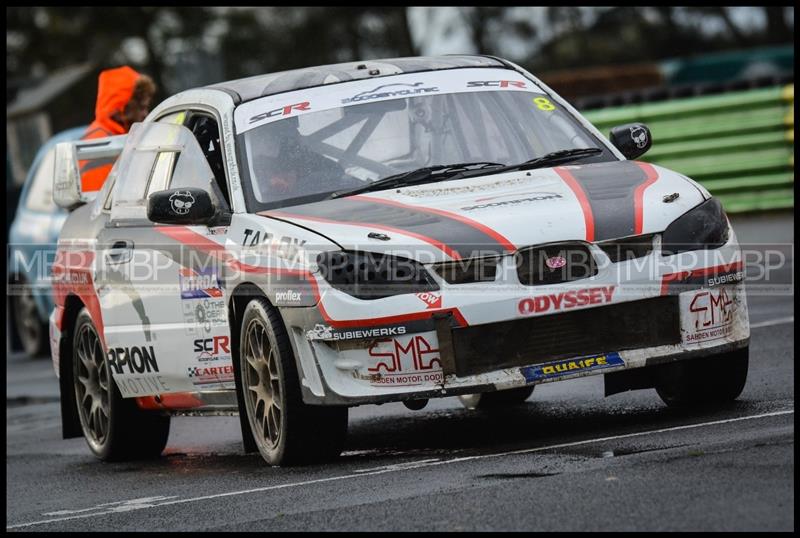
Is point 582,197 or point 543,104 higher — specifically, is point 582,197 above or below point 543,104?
below

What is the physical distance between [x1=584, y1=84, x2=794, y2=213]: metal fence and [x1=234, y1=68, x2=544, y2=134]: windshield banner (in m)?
11.3

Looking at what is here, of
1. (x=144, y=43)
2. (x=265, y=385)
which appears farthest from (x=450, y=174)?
(x=144, y=43)

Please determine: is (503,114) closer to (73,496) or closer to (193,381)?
(193,381)

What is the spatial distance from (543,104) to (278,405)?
2251mm

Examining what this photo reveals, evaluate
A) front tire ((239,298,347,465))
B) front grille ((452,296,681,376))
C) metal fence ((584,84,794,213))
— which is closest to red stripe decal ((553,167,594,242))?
front grille ((452,296,681,376))

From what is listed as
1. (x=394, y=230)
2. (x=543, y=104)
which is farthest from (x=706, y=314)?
(x=543, y=104)

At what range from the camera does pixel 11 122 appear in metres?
42.2

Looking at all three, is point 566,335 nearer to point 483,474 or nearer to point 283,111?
point 483,474

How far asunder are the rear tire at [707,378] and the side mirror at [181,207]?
7.19 feet

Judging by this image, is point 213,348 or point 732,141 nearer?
point 213,348

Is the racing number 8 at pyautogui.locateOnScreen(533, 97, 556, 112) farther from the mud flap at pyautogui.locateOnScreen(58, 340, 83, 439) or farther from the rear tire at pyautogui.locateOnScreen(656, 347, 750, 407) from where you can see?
the mud flap at pyautogui.locateOnScreen(58, 340, 83, 439)

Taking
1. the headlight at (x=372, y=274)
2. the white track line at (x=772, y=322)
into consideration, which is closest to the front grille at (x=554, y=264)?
the headlight at (x=372, y=274)

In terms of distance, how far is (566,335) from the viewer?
752cm

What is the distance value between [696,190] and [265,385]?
204 cm
